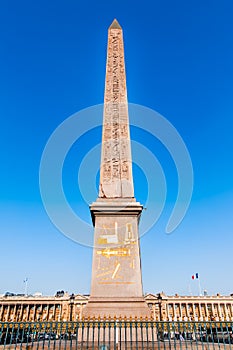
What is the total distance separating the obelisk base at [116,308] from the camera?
8578 mm

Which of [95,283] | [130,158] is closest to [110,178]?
[130,158]

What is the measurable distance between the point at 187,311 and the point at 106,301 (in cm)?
6880

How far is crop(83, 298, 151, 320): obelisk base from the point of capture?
858 cm

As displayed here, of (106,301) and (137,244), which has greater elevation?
(137,244)

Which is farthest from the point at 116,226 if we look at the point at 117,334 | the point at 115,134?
the point at 115,134

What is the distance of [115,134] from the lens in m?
12.7

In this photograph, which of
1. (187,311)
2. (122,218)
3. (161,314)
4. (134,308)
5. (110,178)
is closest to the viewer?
(134,308)

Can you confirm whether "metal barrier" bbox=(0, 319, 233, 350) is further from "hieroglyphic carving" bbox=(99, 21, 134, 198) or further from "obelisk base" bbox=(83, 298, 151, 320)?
"hieroglyphic carving" bbox=(99, 21, 134, 198)

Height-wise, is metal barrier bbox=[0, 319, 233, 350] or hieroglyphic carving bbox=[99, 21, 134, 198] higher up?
hieroglyphic carving bbox=[99, 21, 134, 198]

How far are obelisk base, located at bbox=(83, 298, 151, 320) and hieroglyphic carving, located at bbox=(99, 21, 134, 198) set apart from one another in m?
3.73

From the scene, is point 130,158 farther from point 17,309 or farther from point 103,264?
point 17,309

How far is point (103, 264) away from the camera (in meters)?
9.42

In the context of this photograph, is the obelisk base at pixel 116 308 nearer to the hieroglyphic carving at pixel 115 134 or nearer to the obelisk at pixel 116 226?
the obelisk at pixel 116 226

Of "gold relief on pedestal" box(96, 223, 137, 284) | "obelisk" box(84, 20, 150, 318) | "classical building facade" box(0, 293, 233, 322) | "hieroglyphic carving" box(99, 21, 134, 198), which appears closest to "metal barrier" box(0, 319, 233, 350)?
"obelisk" box(84, 20, 150, 318)
